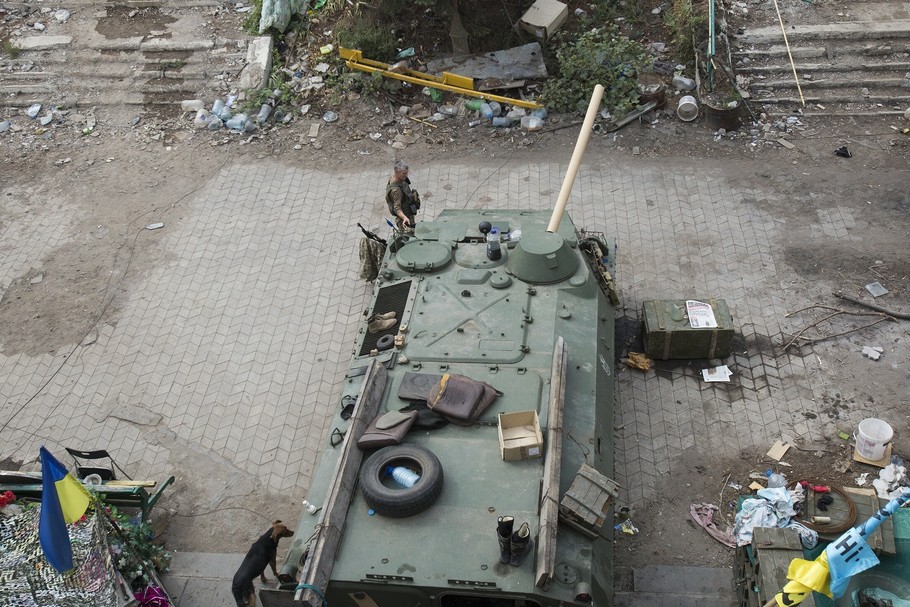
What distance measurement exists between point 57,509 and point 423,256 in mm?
4009

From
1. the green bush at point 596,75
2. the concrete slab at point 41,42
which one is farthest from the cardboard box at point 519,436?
the concrete slab at point 41,42

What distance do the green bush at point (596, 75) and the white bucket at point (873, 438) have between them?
6.55 m

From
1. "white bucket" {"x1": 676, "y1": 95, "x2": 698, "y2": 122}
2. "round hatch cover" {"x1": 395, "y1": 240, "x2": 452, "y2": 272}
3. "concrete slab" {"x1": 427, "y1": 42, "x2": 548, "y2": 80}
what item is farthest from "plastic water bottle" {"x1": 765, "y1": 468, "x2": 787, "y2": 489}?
"concrete slab" {"x1": 427, "y1": 42, "x2": 548, "y2": 80}

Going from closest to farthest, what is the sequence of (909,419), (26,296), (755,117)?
(909,419) → (26,296) → (755,117)

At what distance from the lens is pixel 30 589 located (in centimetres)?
721

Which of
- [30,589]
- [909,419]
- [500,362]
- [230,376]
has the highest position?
[500,362]

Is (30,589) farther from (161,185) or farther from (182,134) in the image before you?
(182,134)

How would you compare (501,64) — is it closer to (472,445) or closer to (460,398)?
(460,398)

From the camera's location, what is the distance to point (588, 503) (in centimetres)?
611

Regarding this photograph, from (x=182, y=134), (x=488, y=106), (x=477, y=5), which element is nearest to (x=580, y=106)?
(x=488, y=106)

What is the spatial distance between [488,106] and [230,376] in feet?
20.5

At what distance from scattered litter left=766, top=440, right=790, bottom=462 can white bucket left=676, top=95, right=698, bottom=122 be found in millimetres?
6167

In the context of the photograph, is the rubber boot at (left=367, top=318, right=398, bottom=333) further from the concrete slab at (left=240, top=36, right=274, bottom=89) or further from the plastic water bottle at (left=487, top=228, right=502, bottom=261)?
the concrete slab at (left=240, top=36, right=274, bottom=89)

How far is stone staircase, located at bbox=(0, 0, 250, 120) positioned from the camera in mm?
14773
